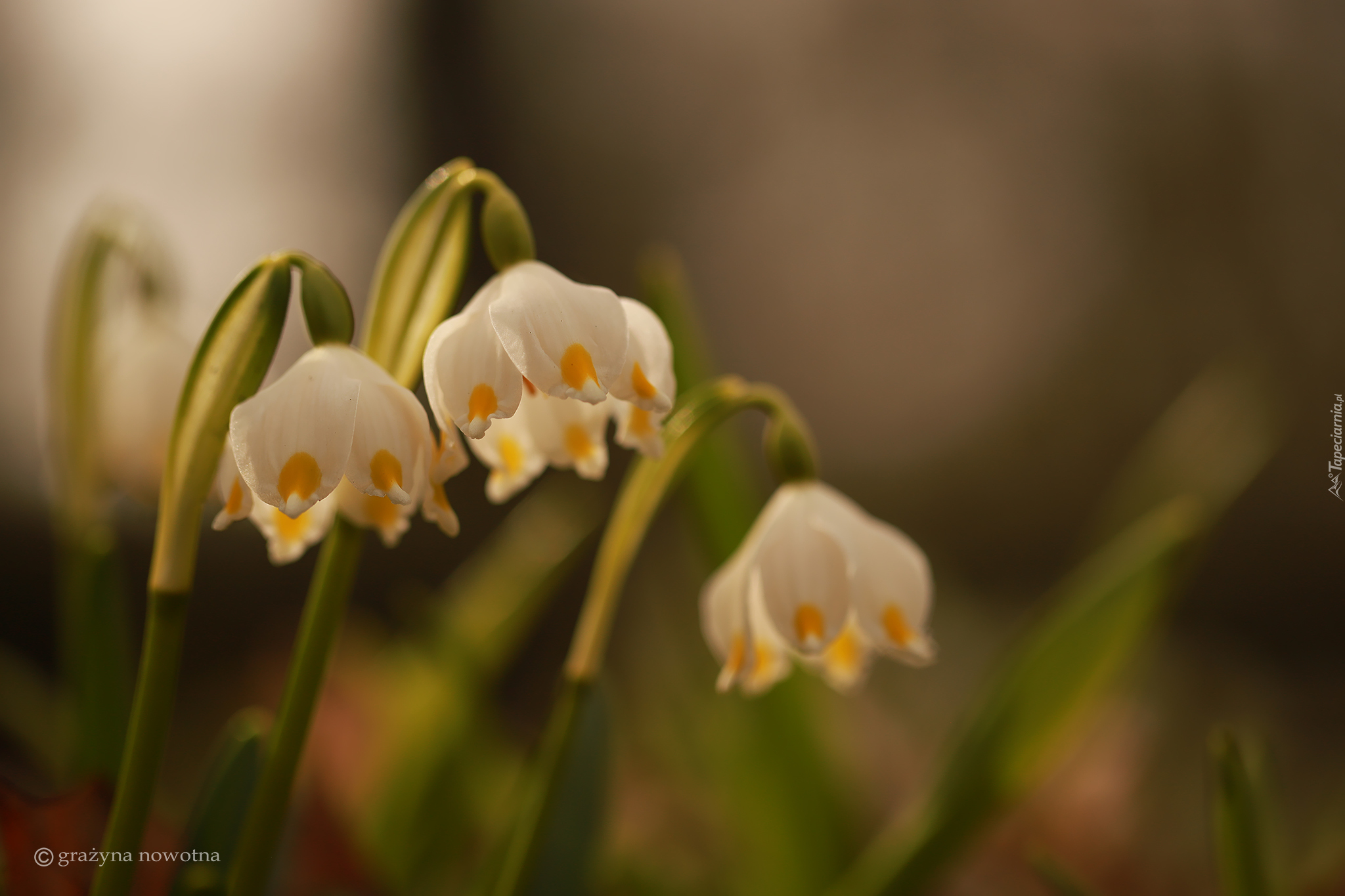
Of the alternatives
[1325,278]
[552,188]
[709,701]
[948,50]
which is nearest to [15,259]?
[552,188]

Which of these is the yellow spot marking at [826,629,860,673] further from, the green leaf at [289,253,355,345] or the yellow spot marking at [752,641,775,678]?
the green leaf at [289,253,355,345]

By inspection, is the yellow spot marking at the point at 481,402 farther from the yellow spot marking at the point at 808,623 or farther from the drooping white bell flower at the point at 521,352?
the yellow spot marking at the point at 808,623

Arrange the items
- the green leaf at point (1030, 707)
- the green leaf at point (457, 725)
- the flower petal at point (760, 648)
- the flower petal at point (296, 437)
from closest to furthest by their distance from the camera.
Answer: the flower petal at point (296, 437) < the flower petal at point (760, 648) < the green leaf at point (1030, 707) < the green leaf at point (457, 725)

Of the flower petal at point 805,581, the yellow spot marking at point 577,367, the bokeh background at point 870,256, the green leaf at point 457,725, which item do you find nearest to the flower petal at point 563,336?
the yellow spot marking at point 577,367

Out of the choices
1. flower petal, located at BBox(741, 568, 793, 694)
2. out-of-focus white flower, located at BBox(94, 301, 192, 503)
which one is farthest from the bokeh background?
flower petal, located at BBox(741, 568, 793, 694)

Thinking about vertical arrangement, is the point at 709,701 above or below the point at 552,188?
below

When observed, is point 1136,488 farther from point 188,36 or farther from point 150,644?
point 188,36
